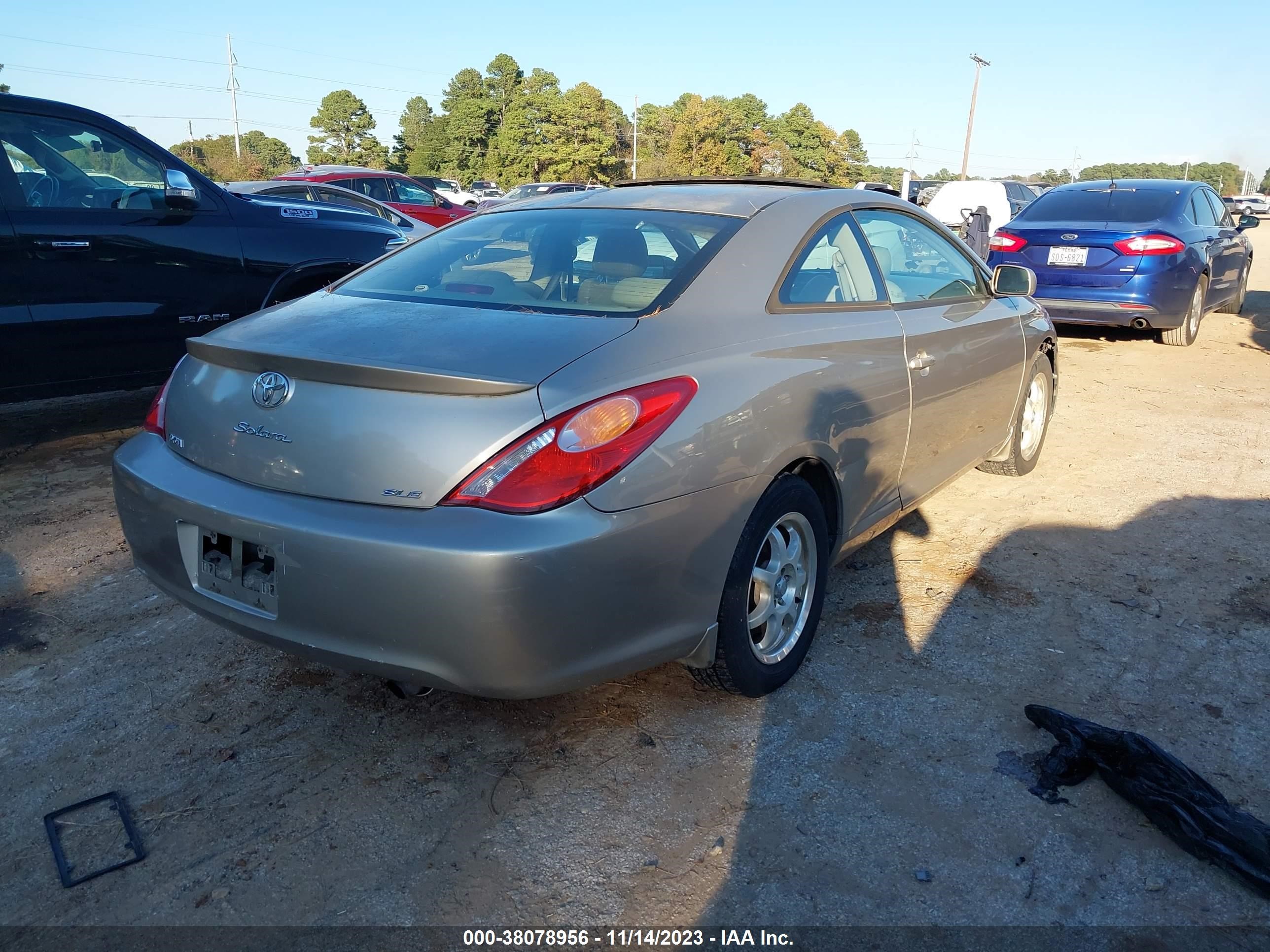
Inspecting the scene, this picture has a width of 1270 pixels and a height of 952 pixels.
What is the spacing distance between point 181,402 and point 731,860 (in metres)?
1.93


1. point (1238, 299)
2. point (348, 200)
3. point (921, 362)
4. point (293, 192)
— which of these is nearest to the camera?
point (921, 362)

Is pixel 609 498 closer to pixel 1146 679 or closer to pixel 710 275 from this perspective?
pixel 710 275

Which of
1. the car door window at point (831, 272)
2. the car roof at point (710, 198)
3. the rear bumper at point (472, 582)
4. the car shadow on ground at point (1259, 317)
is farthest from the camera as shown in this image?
the car shadow on ground at point (1259, 317)

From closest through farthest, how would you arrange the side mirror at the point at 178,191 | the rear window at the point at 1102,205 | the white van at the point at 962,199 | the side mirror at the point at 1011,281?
the side mirror at the point at 1011,281, the side mirror at the point at 178,191, the rear window at the point at 1102,205, the white van at the point at 962,199

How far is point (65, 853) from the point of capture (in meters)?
2.34

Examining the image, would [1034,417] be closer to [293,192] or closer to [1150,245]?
[1150,245]

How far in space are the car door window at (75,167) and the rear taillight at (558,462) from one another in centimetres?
409

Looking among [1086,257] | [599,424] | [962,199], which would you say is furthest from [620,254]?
[962,199]

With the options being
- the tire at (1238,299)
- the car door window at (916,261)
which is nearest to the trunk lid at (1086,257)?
the tire at (1238,299)

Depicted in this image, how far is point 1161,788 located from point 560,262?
2272mm

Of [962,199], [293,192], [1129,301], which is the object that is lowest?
[1129,301]

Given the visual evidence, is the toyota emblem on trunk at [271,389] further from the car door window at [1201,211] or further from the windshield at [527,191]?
the windshield at [527,191]

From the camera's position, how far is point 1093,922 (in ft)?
7.00

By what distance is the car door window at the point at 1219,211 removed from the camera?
33.8 feet
